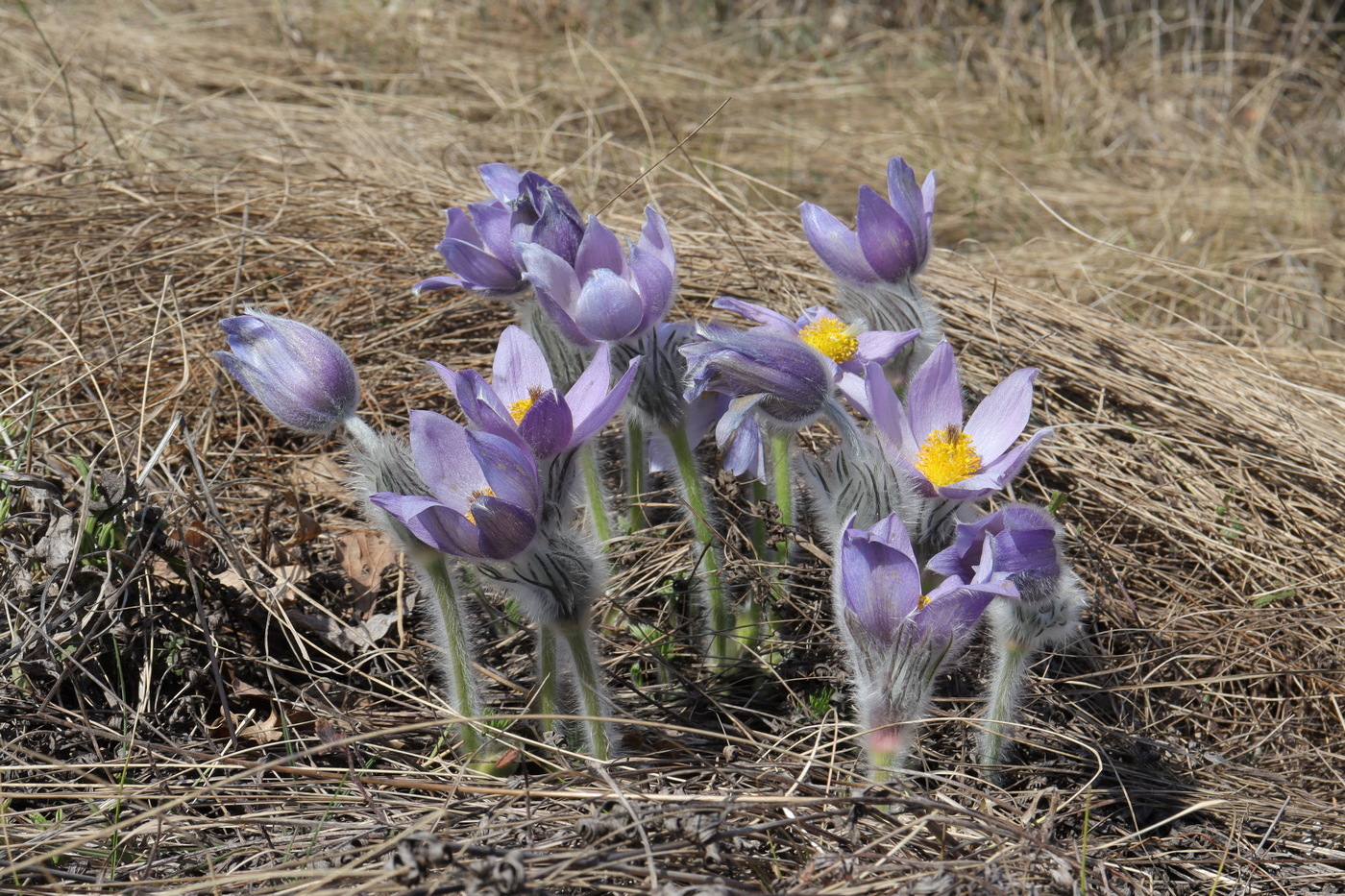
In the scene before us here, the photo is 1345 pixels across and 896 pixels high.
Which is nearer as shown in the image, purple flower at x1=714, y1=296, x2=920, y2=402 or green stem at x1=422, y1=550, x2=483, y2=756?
green stem at x1=422, y1=550, x2=483, y2=756

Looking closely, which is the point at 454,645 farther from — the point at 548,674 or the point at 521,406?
the point at 521,406

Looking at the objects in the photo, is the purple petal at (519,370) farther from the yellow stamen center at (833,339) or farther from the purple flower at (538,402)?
the yellow stamen center at (833,339)

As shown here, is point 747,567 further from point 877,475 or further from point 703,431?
point 877,475

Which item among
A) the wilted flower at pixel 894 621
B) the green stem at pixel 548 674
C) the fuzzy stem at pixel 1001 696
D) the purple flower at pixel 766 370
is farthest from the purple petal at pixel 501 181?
the fuzzy stem at pixel 1001 696

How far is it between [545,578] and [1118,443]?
1.52 m

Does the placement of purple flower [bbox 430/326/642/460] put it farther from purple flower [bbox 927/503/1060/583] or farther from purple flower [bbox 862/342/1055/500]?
purple flower [bbox 927/503/1060/583]

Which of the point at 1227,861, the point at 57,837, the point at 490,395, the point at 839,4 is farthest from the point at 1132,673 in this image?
the point at 839,4

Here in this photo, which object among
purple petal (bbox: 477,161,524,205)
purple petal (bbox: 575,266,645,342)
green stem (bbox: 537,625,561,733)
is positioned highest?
purple petal (bbox: 477,161,524,205)

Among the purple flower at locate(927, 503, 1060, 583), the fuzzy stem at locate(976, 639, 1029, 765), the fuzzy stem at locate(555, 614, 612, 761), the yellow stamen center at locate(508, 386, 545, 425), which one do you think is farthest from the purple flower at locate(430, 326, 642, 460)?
the fuzzy stem at locate(976, 639, 1029, 765)

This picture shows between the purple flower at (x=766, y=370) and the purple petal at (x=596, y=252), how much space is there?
196 millimetres

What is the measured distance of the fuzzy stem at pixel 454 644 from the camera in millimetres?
1520

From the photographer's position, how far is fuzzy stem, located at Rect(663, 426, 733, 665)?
1.72 meters

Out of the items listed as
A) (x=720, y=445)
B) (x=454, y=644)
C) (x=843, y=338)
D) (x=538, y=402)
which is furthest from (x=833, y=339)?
(x=454, y=644)

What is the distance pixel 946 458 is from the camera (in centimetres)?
147
